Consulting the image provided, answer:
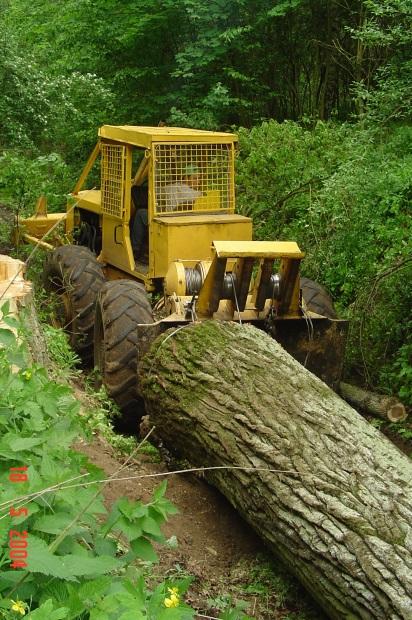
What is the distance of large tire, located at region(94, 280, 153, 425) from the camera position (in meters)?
6.71

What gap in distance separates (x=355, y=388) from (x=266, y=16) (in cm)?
868

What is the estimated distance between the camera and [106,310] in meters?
6.93

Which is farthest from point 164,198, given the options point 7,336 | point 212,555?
point 7,336

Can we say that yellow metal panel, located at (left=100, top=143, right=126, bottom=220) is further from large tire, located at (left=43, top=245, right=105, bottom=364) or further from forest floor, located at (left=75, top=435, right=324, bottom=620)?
forest floor, located at (left=75, top=435, right=324, bottom=620)

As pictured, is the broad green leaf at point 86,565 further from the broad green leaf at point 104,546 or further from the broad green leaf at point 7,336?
the broad green leaf at point 7,336

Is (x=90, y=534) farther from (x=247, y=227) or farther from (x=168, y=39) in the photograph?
(x=168, y=39)

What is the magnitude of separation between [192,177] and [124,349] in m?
2.03

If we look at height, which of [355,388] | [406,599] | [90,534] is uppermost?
[90,534]

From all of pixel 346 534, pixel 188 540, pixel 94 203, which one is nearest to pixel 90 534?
pixel 346 534

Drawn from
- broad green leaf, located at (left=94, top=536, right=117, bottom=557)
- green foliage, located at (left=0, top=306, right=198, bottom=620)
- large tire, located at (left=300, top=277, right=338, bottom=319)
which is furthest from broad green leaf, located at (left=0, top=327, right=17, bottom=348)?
large tire, located at (left=300, top=277, right=338, bottom=319)

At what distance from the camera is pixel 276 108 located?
52.5 ft

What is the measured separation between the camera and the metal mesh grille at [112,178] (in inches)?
321

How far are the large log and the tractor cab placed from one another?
182cm

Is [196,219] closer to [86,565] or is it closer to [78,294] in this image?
[78,294]
